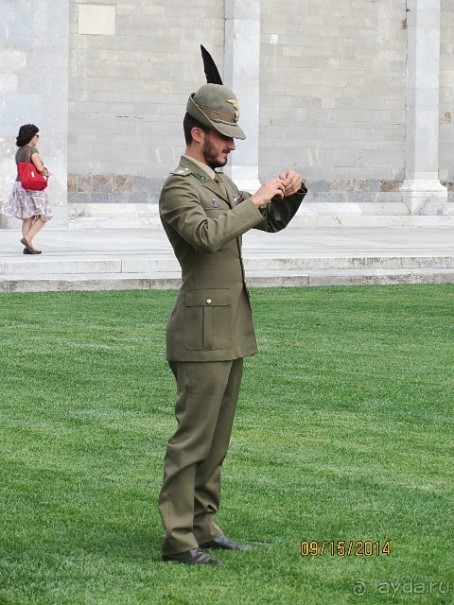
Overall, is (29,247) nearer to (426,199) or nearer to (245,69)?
(245,69)

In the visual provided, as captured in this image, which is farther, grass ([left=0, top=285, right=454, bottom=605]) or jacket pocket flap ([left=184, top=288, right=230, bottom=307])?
jacket pocket flap ([left=184, top=288, right=230, bottom=307])

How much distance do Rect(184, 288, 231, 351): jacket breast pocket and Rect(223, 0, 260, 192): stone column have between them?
20.8 metres

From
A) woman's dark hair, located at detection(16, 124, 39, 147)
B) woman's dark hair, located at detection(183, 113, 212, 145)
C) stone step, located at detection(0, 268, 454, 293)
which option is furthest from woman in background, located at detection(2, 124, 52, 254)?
woman's dark hair, located at detection(183, 113, 212, 145)

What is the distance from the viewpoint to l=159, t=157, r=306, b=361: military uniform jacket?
17.2ft

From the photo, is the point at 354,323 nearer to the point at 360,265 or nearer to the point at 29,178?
the point at 360,265

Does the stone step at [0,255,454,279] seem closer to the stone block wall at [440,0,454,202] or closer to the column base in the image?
the column base

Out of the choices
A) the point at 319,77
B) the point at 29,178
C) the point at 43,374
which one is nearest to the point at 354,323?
the point at 43,374

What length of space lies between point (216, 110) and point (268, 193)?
37 centimetres

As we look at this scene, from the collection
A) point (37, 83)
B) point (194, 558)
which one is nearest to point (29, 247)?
point (37, 83)

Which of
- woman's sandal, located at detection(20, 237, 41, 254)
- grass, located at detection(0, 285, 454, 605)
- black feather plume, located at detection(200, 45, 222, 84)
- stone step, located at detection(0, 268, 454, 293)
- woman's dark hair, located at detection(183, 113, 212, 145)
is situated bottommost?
grass, located at detection(0, 285, 454, 605)

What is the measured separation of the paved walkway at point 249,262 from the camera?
596 inches

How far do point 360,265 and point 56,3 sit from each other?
9.35 metres

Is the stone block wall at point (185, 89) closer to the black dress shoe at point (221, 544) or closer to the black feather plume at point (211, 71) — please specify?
the black feather plume at point (211, 71)

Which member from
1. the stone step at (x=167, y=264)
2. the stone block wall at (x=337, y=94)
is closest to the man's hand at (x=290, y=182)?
the stone step at (x=167, y=264)
